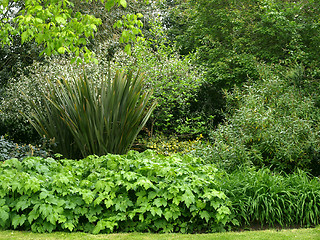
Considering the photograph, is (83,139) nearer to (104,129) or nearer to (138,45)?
(104,129)

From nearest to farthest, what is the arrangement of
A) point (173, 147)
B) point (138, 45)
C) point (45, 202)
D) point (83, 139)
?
point (45, 202) → point (83, 139) → point (173, 147) → point (138, 45)

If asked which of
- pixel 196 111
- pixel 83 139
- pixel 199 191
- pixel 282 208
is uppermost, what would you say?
pixel 196 111

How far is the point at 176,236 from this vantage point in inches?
174

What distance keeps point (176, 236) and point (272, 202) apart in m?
1.47

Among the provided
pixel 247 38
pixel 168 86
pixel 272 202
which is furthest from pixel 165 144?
pixel 247 38

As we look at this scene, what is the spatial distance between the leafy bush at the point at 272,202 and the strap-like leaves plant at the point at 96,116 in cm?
291

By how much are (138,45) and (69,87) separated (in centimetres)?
419

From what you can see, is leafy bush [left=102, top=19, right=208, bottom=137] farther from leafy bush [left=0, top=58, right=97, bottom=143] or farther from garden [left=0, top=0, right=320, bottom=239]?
leafy bush [left=0, top=58, right=97, bottom=143]

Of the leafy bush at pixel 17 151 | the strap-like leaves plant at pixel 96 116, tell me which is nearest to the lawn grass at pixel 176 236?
the leafy bush at pixel 17 151

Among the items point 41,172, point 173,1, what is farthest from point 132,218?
point 173,1

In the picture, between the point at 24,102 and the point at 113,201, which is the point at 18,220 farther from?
the point at 24,102

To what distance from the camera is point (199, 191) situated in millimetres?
4820

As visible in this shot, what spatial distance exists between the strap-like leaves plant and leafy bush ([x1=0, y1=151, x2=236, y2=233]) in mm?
2323

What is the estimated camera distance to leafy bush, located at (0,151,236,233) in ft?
14.5
